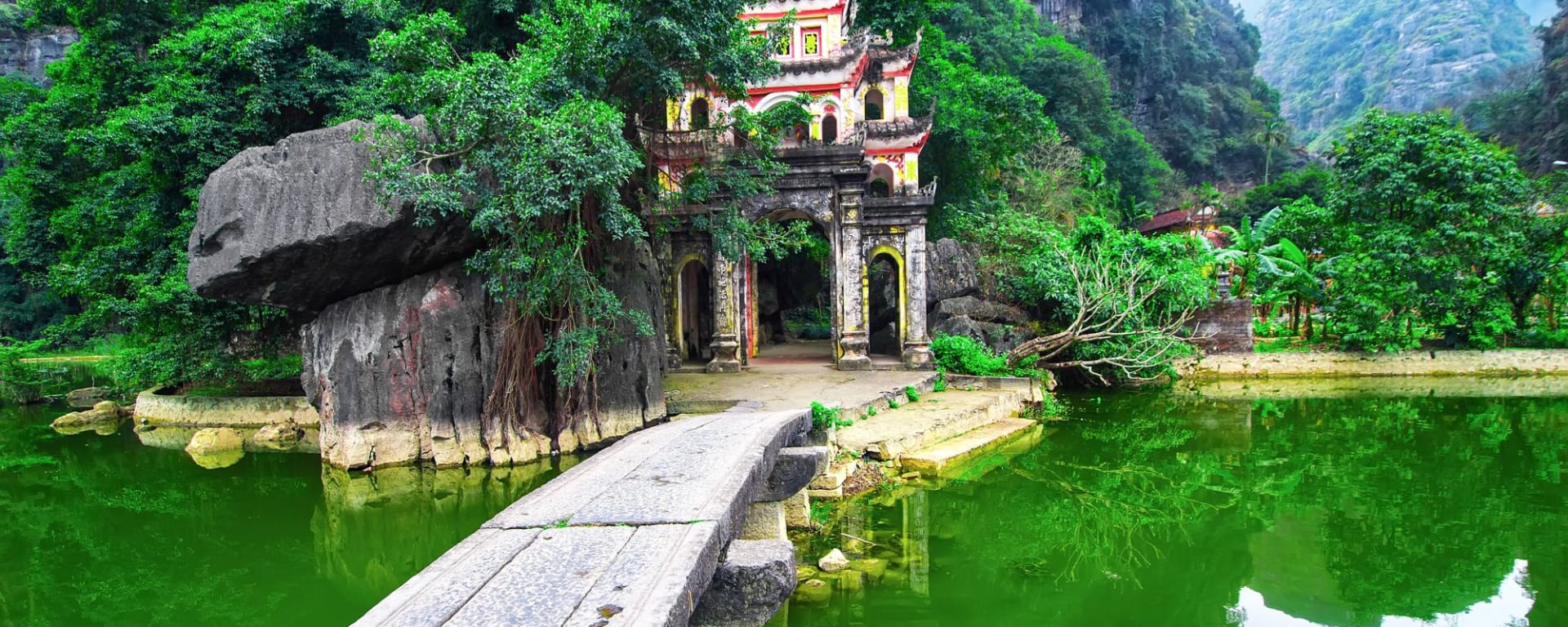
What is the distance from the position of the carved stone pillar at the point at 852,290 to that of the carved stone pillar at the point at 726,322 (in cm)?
177

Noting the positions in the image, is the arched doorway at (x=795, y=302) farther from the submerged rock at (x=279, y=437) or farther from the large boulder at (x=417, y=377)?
the submerged rock at (x=279, y=437)

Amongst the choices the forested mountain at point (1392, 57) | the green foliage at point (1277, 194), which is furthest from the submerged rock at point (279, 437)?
the forested mountain at point (1392, 57)

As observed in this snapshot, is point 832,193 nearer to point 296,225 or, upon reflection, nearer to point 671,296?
point 671,296

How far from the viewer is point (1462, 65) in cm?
6281

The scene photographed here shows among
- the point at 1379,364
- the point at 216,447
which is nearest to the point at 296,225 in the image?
the point at 216,447

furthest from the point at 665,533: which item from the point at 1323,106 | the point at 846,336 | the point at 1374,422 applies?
the point at 1323,106

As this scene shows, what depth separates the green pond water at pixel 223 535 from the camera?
19.6 feet

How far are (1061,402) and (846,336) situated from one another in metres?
4.03

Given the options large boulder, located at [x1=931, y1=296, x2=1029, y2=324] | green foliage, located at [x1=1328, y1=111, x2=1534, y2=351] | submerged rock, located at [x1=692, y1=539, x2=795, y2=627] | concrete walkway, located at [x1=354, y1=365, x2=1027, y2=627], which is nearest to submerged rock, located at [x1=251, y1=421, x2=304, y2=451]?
concrete walkway, located at [x1=354, y1=365, x2=1027, y2=627]

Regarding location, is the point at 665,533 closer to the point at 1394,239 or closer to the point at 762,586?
the point at 762,586

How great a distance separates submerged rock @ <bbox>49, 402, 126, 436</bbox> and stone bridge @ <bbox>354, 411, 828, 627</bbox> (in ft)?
44.6

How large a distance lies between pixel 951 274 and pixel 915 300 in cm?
397

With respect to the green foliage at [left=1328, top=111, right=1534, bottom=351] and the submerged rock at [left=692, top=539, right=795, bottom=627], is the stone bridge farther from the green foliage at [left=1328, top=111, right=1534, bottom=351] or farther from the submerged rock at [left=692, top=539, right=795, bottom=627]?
the green foliage at [left=1328, top=111, right=1534, bottom=351]

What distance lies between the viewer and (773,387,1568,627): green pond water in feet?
18.8
